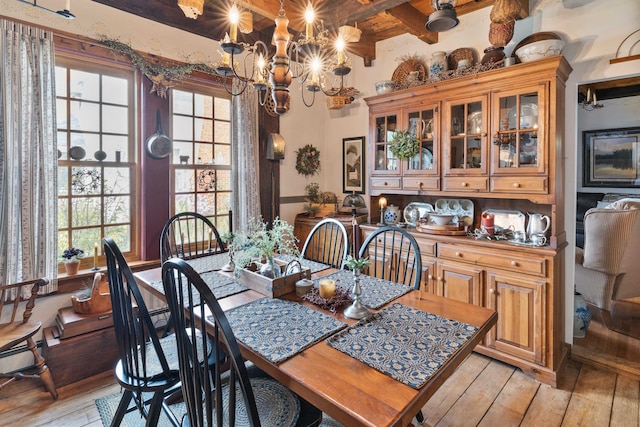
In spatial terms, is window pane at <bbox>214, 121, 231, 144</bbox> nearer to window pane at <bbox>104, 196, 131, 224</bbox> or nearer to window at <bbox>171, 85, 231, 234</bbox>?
window at <bbox>171, 85, 231, 234</bbox>

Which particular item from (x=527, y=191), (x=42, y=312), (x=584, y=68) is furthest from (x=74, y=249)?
(x=584, y=68)

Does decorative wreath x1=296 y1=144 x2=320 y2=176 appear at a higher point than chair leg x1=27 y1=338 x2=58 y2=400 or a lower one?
higher

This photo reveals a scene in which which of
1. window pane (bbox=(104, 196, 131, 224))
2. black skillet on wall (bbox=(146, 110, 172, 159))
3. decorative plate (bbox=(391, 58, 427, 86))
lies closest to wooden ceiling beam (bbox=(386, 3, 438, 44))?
decorative plate (bbox=(391, 58, 427, 86))

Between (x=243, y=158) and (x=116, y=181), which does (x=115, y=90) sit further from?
(x=243, y=158)

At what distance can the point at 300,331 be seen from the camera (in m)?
1.42

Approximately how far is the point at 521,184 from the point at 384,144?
52.4 inches

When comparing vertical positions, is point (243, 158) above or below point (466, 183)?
above

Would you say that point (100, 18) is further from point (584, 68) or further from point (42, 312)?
point (584, 68)

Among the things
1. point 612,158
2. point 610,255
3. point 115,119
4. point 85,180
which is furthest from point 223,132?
point 612,158

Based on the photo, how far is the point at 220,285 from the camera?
6.58ft

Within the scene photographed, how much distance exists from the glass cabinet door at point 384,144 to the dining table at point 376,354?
186 centimetres

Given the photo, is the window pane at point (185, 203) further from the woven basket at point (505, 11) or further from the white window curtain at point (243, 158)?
the woven basket at point (505, 11)

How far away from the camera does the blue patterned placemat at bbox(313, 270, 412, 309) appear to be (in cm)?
174

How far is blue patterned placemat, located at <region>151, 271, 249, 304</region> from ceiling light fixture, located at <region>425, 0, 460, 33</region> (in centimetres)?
171
